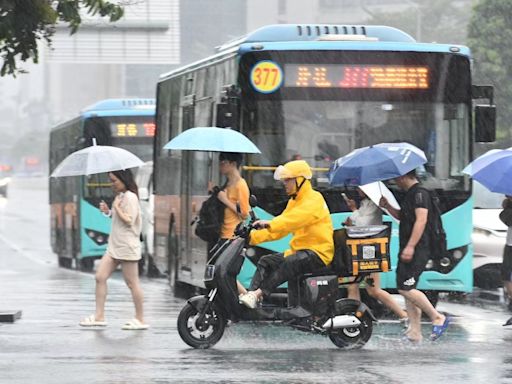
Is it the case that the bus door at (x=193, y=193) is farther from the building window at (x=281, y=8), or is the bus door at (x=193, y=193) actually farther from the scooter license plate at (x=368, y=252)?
the building window at (x=281, y=8)

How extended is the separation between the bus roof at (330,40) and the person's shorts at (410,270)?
3.33m

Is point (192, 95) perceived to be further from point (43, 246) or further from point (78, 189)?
point (43, 246)

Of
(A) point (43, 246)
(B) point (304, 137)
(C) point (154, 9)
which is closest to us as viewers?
(B) point (304, 137)

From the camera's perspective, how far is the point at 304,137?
15.9 meters

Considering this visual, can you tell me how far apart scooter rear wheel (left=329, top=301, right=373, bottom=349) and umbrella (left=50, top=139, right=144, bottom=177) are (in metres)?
2.88

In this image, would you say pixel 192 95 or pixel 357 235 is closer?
pixel 357 235

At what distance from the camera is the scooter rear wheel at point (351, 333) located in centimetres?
1301

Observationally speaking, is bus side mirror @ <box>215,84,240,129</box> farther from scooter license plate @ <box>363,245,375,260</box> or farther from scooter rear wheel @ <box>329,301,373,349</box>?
scooter rear wheel @ <box>329,301,373,349</box>

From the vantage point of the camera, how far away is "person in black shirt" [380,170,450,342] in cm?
1346

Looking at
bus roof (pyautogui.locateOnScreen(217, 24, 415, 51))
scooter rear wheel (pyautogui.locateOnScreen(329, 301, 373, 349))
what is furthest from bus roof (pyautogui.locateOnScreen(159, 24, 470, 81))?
scooter rear wheel (pyautogui.locateOnScreen(329, 301, 373, 349))

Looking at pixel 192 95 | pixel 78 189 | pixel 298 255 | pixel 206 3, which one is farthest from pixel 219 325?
pixel 206 3

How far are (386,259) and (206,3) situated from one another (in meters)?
82.8

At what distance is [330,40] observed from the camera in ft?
53.7

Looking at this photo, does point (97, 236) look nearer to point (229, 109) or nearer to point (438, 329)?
point (229, 109)
